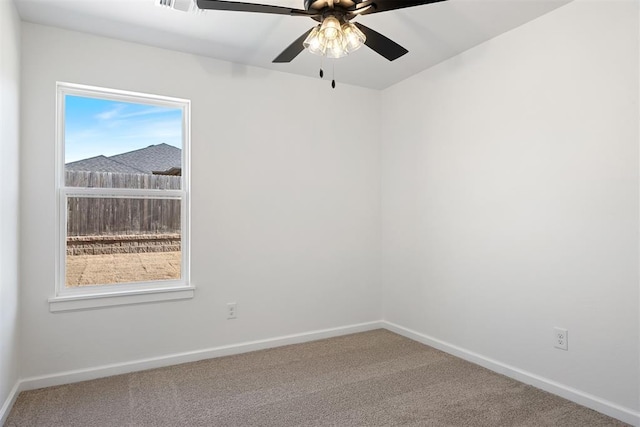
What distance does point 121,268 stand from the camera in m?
3.03

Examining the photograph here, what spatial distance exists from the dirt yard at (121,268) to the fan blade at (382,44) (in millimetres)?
2186

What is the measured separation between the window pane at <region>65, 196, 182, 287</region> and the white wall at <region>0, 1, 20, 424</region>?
16.6 inches

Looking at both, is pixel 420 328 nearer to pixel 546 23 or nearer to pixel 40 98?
pixel 546 23

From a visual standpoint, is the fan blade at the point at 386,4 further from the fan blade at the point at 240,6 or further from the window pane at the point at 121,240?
the window pane at the point at 121,240

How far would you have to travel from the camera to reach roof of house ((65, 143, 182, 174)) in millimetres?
2924

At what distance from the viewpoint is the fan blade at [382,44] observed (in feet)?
6.57

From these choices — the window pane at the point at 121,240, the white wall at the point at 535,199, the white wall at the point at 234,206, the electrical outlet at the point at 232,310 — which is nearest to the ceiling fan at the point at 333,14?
the white wall at the point at 535,199

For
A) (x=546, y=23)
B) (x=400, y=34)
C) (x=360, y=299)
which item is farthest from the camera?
(x=360, y=299)

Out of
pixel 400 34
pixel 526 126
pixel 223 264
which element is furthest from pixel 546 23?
pixel 223 264

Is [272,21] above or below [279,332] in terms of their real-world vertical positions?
above

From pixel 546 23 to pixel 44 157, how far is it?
347 centimetres

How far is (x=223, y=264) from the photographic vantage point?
3.26 metres

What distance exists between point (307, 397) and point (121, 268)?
5.66 feet

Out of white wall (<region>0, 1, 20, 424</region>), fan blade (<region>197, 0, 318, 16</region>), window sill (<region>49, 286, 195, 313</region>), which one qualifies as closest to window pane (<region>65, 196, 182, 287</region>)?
window sill (<region>49, 286, 195, 313</region>)
